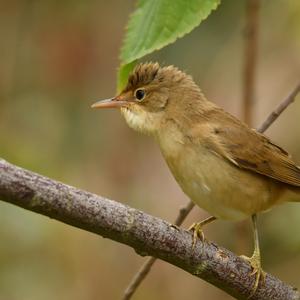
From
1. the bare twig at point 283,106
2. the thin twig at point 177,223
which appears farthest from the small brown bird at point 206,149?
the bare twig at point 283,106

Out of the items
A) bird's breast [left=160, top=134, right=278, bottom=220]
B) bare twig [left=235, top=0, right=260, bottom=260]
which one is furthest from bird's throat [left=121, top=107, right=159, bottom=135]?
bare twig [left=235, top=0, right=260, bottom=260]

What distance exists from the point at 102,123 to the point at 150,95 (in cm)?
242

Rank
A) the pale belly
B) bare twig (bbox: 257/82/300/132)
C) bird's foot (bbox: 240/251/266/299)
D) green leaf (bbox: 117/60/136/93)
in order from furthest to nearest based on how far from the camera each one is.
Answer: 1. the pale belly
2. bare twig (bbox: 257/82/300/132)
3. bird's foot (bbox: 240/251/266/299)
4. green leaf (bbox: 117/60/136/93)

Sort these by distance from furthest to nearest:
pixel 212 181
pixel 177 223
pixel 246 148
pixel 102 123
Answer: pixel 102 123
pixel 246 148
pixel 212 181
pixel 177 223

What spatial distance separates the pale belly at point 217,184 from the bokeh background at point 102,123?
4.44 ft

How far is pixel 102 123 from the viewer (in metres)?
6.52

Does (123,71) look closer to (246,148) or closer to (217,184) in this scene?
(217,184)

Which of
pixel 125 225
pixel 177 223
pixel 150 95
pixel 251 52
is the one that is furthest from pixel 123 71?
pixel 150 95

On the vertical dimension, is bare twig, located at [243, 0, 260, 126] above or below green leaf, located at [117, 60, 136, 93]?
above

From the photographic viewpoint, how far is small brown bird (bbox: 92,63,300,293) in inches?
147

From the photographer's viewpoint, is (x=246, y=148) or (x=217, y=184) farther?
(x=246, y=148)

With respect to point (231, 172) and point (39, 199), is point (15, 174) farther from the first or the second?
point (231, 172)

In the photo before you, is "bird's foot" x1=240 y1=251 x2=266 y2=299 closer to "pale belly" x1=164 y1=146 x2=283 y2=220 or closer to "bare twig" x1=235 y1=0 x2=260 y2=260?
"pale belly" x1=164 y1=146 x2=283 y2=220

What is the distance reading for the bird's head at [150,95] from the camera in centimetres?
405
